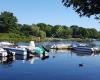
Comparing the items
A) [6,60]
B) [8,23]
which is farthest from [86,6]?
[8,23]

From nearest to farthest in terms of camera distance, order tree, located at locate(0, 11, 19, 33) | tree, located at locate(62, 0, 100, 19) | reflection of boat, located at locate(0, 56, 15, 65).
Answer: tree, located at locate(62, 0, 100, 19)
reflection of boat, located at locate(0, 56, 15, 65)
tree, located at locate(0, 11, 19, 33)

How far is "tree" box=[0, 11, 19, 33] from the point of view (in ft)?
611

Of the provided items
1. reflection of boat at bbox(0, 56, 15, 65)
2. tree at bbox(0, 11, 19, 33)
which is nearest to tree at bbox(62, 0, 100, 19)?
reflection of boat at bbox(0, 56, 15, 65)

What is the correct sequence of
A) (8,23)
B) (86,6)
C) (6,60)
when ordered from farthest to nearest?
(8,23) < (6,60) < (86,6)

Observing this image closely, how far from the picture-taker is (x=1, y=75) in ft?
133

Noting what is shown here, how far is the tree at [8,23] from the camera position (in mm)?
186375

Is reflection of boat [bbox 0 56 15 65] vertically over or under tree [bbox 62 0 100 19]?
under

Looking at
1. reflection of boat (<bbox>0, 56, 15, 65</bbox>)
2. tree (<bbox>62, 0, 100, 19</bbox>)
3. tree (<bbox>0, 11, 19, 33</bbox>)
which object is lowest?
reflection of boat (<bbox>0, 56, 15, 65</bbox>)

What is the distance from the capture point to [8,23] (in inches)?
7328

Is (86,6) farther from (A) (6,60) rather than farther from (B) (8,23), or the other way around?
(B) (8,23)

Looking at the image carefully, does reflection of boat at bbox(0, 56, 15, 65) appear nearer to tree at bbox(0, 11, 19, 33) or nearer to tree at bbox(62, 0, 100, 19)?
tree at bbox(62, 0, 100, 19)

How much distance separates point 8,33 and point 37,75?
148 metres

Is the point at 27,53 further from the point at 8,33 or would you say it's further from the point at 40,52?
the point at 8,33

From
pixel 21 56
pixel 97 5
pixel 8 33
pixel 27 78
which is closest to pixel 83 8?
pixel 97 5
